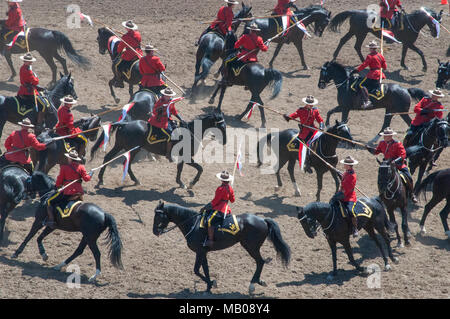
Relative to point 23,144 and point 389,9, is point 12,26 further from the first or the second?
point 389,9

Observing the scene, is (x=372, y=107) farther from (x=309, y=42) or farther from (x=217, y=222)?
(x=217, y=222)

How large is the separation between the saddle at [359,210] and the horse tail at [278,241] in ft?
4.50

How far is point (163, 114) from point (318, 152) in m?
3.63

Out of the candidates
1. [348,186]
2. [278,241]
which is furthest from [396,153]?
[278,241]

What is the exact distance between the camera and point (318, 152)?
706 inches

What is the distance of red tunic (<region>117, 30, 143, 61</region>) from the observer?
21609 millimetres

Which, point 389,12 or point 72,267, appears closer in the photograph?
point 72,267

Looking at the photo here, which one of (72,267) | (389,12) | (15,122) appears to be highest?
(389,12)

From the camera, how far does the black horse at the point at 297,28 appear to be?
24.6 m

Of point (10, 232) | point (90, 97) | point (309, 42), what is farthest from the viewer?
point (309, 42)

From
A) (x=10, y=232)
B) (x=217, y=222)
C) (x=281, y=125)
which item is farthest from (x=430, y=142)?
(x=10, y=232)

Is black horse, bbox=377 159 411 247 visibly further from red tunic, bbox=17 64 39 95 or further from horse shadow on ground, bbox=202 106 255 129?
red tunic, bbox=17 64 39 95

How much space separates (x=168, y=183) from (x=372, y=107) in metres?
6.16

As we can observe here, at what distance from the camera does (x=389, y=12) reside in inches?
973
